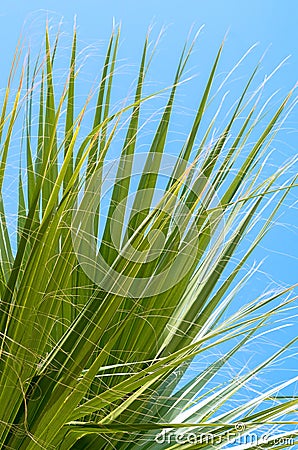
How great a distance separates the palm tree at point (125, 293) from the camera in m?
0.60

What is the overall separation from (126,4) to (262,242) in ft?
9.87

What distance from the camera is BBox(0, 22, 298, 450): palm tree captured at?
601mm

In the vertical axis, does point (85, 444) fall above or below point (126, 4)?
below

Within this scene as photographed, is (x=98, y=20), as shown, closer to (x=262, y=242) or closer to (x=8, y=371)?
(x=262, y=242)

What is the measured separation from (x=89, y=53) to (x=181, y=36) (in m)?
2.80

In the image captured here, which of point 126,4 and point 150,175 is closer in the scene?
point 150,175

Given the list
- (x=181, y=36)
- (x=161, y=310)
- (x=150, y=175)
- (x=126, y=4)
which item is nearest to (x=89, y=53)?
(x=150, y=175)

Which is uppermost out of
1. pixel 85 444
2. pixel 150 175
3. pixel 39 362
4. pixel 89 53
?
pixel 89 53

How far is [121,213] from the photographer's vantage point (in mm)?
904

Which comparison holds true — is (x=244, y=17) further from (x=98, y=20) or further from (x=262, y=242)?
(x=262, y=242)

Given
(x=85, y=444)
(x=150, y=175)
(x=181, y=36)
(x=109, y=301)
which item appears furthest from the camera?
(x=181, y=36)

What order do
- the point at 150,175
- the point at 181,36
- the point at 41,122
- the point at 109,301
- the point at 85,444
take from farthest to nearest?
the point at 181,36
the point at 41,122
the point at 150,175
the point at 85,444
the point at 109,301

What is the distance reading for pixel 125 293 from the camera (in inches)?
22.9

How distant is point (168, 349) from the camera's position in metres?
0.81
